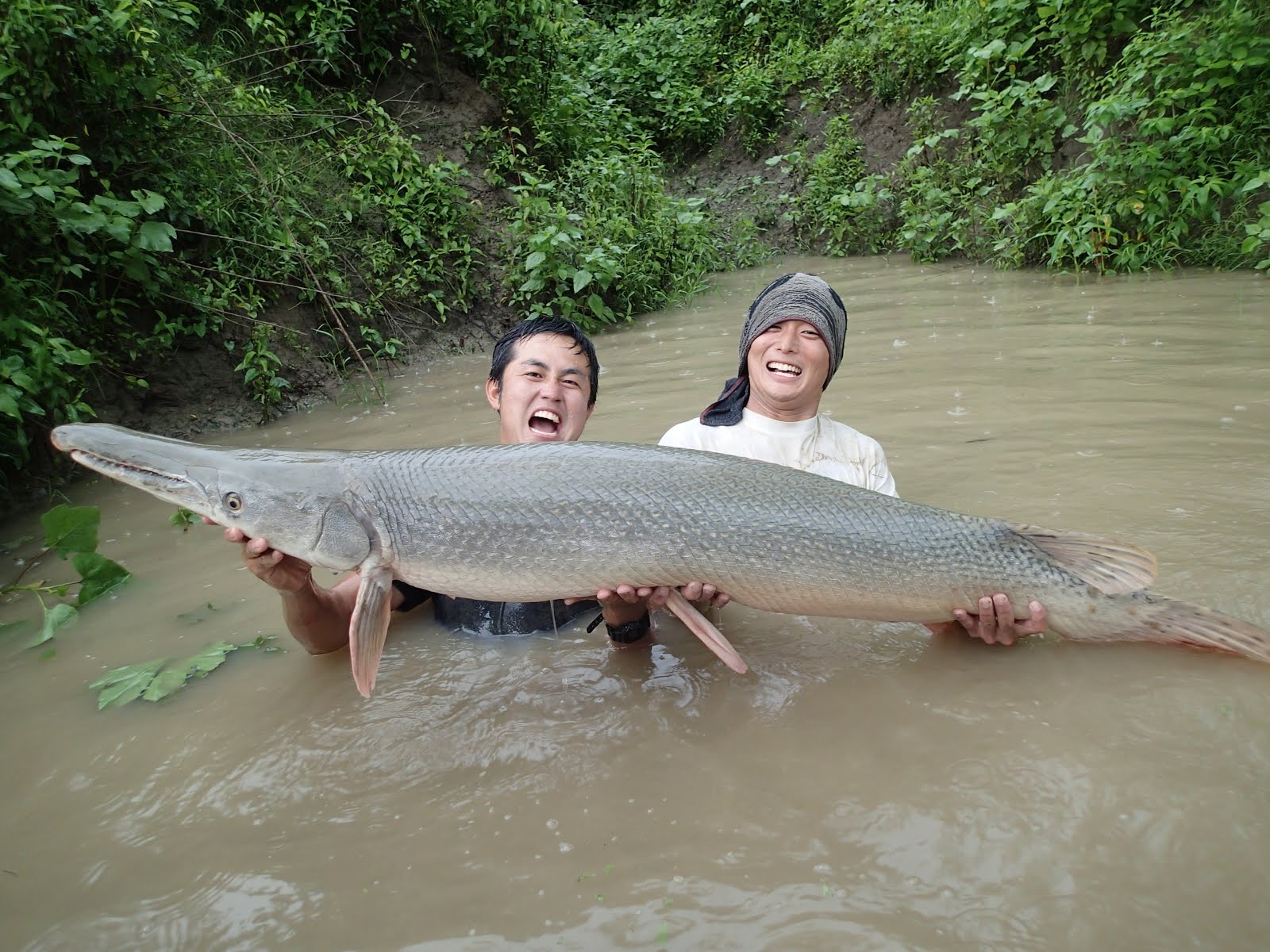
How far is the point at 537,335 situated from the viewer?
3180 mm

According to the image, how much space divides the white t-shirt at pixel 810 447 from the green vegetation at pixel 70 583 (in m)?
2.26

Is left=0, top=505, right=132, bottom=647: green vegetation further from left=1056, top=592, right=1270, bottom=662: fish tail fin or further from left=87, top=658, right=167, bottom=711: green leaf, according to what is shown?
left=1056, top=592, right=1270, bottom=662: fish tail fin

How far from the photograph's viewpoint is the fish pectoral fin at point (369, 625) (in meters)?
2.23

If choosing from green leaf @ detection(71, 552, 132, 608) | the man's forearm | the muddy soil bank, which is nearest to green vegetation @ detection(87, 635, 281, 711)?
the man's forearm

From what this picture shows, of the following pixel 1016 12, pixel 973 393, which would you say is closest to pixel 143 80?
pixel 973 393

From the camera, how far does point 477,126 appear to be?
8555mm

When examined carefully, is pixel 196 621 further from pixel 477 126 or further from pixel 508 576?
pixel 477 126

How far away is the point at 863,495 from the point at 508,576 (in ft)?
3.48

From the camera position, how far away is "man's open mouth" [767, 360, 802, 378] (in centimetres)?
303

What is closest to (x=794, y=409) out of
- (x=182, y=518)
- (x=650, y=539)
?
(x=650, y=539)

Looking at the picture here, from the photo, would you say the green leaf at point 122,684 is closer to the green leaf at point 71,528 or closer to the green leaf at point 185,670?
the green leaf at point 185,670

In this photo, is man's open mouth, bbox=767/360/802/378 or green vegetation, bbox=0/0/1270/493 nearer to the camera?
man's open mouth, bbox=767/360/802/378

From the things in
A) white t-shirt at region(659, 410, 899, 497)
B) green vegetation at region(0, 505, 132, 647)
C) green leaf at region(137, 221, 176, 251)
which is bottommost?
green vegetation at region(0, 505, 132, 647)

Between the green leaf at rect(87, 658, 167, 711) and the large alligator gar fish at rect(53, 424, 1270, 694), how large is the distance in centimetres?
72
